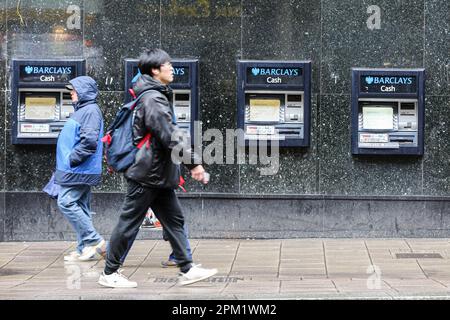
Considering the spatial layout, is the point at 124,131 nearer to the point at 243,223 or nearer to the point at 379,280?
the point at 379,280

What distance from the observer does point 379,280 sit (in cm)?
846

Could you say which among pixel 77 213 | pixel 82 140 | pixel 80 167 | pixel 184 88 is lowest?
pixel 77 213

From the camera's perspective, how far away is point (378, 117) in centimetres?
1103

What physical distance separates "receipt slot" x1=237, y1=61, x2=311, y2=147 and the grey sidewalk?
4.03 feet

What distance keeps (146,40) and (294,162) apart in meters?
2.19

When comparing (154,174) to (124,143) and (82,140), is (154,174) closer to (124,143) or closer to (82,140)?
(124,143)

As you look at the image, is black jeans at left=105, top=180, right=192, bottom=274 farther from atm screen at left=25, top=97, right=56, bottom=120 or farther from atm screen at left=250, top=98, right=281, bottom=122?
atm screen at left=25, top=97, right=56, bottom=120

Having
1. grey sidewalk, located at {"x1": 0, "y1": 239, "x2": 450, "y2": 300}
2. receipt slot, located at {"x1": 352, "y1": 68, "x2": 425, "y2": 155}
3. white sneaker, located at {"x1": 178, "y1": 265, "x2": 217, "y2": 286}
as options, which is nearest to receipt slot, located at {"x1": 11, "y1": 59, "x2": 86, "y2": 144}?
grey sidewalk, located at {"x1": 0, "y1": 239, "x2": 450, "y2": 300}

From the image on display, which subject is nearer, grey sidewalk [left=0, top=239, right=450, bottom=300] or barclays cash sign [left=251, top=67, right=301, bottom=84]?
grey sidewalk [left=0, top=239, right=450, bottom=300]

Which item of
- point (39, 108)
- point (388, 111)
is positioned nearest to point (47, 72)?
point (39, 108)

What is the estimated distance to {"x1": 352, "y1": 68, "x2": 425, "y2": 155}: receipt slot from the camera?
10961 millimetres

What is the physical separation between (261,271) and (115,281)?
5.18ft

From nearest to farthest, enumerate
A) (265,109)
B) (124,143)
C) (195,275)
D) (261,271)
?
(124,143), (195,275), (261,271), (265,109)
